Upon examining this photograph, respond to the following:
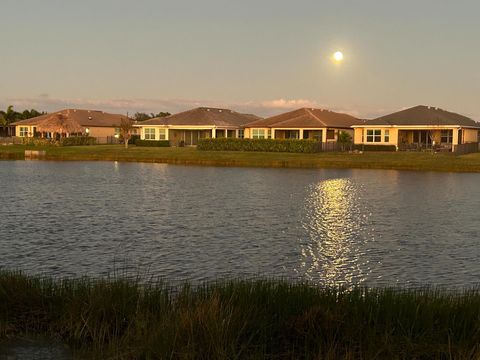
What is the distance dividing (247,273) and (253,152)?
178 feet

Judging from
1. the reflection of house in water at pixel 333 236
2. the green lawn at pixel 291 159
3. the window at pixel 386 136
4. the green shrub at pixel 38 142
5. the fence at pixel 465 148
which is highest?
the window at pixel 386 136

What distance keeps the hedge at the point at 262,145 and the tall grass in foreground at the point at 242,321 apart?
58.8m

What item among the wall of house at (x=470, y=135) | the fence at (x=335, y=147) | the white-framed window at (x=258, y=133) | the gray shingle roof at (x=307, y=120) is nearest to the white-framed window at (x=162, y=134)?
the gray shingle roof at (x=307, y=120)

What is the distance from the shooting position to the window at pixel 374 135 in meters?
74.2

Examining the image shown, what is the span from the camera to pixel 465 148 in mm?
68375

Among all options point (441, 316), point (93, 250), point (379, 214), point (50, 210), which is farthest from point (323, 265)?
point (50, 210)

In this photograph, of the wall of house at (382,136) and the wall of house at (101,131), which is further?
the wall of house at (101,131)

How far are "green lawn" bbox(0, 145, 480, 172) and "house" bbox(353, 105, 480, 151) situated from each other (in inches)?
276

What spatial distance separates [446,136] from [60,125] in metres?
51.8

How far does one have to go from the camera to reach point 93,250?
17.6 meters

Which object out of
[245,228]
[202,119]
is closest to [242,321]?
[245,228]

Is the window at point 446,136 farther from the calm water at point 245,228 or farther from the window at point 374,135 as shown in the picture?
the calm water at point 245,228

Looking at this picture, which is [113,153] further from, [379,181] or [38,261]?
[38,261]

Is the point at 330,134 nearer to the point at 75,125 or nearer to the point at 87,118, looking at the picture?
the point at 75,125
